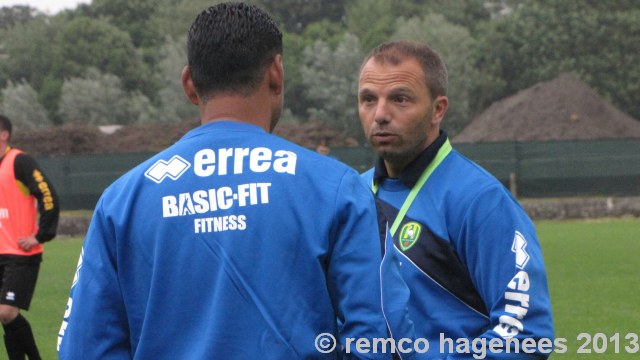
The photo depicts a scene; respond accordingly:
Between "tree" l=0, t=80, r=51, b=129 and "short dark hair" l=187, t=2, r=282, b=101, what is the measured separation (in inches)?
2675

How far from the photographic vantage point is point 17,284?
34.4ft

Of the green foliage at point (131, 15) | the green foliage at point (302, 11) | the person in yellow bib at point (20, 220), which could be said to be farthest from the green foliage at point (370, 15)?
Result: the person in yellow bib at point (20, 220)

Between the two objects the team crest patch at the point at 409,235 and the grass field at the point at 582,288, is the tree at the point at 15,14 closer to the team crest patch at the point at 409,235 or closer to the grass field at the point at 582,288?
the grass field at the point at 582,288

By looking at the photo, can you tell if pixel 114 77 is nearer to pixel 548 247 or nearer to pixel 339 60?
pixel 339 60

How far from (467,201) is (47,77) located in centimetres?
8200

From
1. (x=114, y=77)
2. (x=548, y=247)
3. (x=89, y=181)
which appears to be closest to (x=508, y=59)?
(x=114, y=77)

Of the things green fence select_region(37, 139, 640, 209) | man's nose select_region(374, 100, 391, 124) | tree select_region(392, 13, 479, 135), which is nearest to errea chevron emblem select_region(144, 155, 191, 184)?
man's nose select_region(374, 100, 391, 124)

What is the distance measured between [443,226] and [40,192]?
7424mm

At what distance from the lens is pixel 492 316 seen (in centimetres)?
370

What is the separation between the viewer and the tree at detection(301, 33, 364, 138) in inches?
2714

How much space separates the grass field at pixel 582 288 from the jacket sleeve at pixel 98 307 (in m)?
7.94

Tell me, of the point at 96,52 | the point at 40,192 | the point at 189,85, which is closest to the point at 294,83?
the point at 96,52

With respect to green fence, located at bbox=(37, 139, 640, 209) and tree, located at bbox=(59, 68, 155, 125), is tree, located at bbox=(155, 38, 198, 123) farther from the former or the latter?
green fence, located at bbox=(37, 139, 640, 209)

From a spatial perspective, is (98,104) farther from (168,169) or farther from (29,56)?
(168,169)
